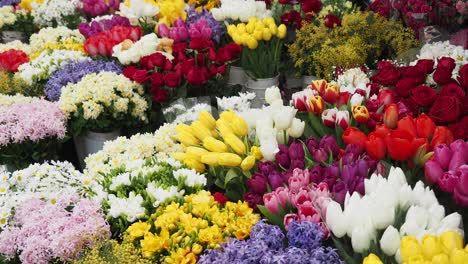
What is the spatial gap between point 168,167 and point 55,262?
657mm

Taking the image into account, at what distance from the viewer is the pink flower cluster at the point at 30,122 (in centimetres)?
324

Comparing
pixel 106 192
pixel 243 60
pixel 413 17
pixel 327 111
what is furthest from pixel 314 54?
pixel 106 192

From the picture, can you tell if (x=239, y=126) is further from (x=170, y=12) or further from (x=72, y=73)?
(x=170, y=12)

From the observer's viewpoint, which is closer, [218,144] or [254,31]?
[218,144]

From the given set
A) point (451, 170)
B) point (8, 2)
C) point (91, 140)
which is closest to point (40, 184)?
point (91, 140)

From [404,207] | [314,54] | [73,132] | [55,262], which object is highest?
[404,207]

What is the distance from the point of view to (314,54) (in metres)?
3.95

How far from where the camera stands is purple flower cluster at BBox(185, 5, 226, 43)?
4379mm

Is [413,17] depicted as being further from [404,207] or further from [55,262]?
[55,262]

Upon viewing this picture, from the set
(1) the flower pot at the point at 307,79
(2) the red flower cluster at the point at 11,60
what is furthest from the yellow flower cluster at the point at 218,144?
(2) the red flower cluster at the point at 11,60

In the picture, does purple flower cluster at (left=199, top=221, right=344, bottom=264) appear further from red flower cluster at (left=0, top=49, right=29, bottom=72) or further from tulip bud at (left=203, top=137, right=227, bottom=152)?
red flower cluster at (left=0, top=49, right=29, bottom=72)

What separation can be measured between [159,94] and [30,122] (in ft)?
2.68

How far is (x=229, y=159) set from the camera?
7.60 feet

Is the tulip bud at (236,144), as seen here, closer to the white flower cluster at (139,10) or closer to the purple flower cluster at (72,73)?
the purple flower cluster at (72,73)
